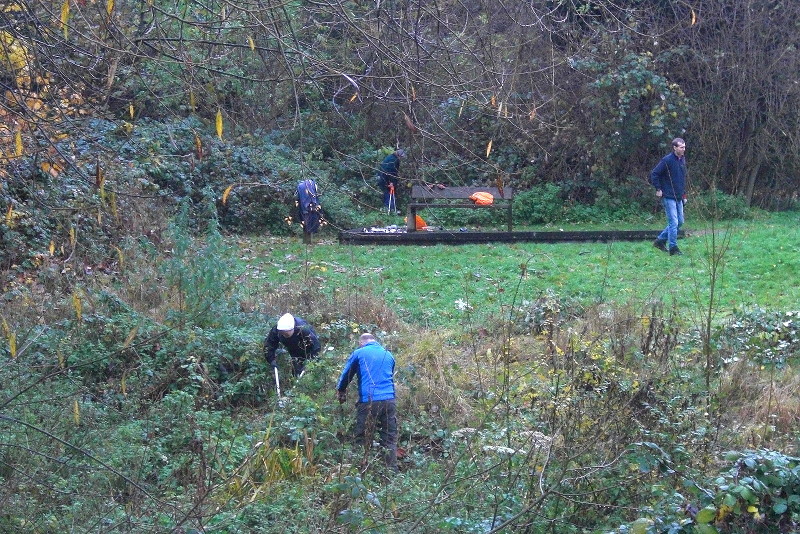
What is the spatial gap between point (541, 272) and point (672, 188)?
271 cm

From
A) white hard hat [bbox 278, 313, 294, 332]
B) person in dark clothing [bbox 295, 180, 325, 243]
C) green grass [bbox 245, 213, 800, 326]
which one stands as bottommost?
white hard hat [bbox 278, 313, 294, 332]

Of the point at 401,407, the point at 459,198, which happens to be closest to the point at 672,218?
the point at 459,198

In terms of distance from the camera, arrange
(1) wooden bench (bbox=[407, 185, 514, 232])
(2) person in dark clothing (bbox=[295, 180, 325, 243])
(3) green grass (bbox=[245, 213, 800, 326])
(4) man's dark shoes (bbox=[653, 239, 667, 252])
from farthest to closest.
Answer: (1) wooden bench (bbox=[407, 185, 514, 232]), (2) person in dark clothing (bbox=[295, 180, 325, 243]), (4) man's dark shoes (bbox=[653, 239, 667, 252]), (3) green grass (bbox=[245, 213, 800, 326])

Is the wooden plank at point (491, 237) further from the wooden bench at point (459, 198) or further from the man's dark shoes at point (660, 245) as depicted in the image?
the man's dark shoes at point (660, 245)

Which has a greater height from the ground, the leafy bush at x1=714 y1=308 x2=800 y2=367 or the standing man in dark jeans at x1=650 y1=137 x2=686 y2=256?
the standing man in dark jeans at x1=650 y1=137 x2=686 y2=256

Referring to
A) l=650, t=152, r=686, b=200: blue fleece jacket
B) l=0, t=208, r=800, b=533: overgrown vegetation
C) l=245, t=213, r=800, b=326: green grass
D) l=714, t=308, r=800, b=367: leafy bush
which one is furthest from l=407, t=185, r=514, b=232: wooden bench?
l=714, t=308, r=800, b=367: leafy bush

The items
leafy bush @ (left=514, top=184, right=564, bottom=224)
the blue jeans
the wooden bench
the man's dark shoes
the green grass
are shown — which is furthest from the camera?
leafy bush @ (left=514, top=184, right=564, bottom=224)

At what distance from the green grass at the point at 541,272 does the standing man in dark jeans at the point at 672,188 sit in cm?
33

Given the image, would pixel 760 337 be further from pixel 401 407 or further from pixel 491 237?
pixel 491 237

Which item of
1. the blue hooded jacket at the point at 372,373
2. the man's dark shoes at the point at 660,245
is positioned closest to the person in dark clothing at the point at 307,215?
the man's dark shoes at the point at 660,245

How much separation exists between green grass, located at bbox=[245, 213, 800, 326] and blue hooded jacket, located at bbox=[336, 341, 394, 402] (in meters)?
3.00

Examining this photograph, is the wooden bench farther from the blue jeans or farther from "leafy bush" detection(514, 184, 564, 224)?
the blue jeans

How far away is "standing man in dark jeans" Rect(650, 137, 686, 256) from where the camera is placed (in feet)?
51.0

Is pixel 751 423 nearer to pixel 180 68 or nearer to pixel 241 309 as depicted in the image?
pixel 180 68
